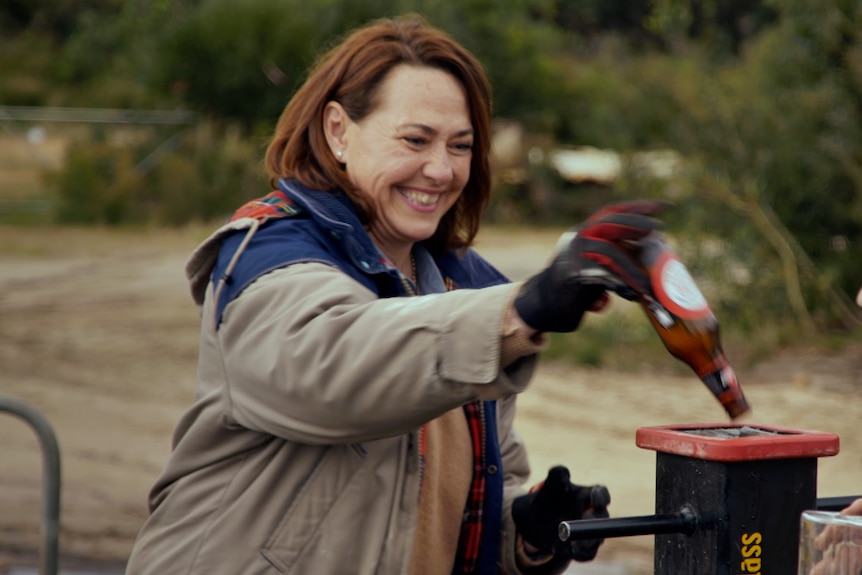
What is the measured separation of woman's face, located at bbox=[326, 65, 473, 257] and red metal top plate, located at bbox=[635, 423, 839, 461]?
0.67 m

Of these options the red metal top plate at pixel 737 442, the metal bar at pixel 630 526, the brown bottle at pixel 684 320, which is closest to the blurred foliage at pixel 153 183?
the red metal top plate at pixel 737 442

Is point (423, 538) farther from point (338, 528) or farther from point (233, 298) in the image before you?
point (233, 298)

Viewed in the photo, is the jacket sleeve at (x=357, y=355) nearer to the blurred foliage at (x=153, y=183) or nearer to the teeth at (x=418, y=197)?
the teeth at (x=418, y=197)

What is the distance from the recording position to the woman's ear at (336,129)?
2.44m

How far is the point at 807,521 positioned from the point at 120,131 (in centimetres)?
1831

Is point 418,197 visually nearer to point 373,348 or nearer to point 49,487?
point 373,348

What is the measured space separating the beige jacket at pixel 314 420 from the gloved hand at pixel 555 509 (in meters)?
0.39

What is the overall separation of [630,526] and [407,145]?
869 millimetres

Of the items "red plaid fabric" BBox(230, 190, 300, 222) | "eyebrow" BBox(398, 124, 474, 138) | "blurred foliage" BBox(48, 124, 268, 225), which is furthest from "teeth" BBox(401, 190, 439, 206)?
"blurred foliage" BBox(48, 124, 268, 225)

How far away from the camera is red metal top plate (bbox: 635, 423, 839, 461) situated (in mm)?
1831

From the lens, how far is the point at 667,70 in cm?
1127

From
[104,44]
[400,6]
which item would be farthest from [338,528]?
[104,44]

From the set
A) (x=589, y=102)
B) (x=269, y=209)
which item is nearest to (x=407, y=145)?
(x=269, y=209)

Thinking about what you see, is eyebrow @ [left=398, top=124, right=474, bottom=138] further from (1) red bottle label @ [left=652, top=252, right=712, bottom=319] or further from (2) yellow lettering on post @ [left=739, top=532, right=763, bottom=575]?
(2) yellow lettering on post @ [left=739, top=532, right=763, bottom=575]
